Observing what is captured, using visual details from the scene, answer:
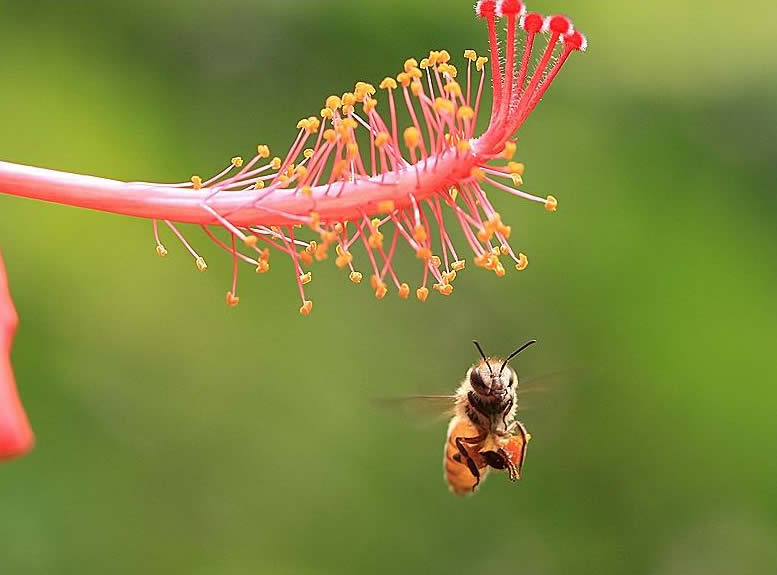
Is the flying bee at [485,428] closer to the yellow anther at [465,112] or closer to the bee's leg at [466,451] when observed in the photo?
the bee's leg at [466,451]

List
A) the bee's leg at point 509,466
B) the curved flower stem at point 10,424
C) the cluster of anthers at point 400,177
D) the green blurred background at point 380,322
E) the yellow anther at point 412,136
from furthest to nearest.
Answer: the green blurred background at point 380,322 < the bee's leg at point 509,466 < the cluster of anthers at point 400,177 < the yellow anther at point 412,136 < the curved flower stem at point 10,424

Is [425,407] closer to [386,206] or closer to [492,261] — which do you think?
[492,261]

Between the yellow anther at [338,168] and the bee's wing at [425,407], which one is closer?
the yellow anther at [338,168]

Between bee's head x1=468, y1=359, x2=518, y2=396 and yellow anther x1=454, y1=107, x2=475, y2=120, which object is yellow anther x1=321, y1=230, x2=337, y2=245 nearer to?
yellow anther x1=454, y1=107, x2=475, y2=120

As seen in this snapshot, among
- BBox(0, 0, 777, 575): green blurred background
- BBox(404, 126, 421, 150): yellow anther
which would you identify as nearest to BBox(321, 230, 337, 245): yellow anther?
BBox(404, 126, 421, 150): yellow anther

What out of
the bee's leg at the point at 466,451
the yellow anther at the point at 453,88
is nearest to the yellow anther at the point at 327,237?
the yellow anther at the point at 453,88

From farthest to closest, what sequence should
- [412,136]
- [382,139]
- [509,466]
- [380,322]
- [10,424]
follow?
[380,322] < [509,466] < [382,139] < [412,136] < [10,424]

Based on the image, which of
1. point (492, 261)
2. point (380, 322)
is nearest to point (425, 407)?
point (492, 261)

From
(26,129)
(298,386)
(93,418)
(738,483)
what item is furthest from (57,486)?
(738,483)
